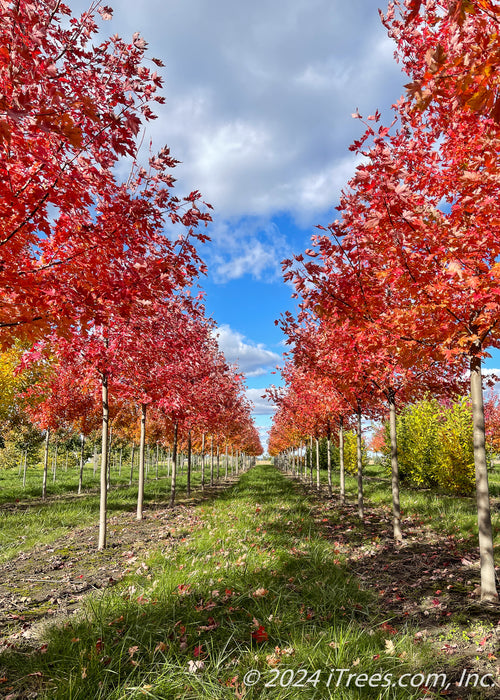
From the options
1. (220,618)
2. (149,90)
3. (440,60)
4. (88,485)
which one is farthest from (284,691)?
(88,485)

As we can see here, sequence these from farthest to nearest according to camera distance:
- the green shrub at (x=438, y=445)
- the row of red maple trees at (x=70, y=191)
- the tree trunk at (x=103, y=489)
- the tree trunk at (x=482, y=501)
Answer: the green shrub at (x=438, y=445) → the tree trunk at (x=103, y=489) → the tree trunk at (x=482, y=501) → the row of red maple trees at (x=70, y=191)

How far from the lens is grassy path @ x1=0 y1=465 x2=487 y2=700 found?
2686mm

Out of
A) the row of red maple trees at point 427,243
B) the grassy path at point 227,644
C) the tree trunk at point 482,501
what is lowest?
the grassy path at point 227,644

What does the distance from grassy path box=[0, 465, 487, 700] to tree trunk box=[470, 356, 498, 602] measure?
1.31 metres

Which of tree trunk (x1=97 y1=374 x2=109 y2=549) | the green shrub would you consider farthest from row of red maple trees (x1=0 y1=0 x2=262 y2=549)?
the green shrub

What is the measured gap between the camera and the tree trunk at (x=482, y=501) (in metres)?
4.27

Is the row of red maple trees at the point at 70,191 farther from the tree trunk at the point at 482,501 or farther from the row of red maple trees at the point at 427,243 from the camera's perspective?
the tree trunk at the point at 482,501

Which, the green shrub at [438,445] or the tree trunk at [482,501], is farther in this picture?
the green shrub at [438,445]

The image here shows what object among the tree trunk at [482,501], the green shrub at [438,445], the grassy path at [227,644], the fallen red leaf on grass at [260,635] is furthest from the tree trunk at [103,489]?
the green shrub at [438,445]

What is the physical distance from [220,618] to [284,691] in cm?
119

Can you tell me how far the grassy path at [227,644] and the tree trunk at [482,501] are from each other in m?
1.31

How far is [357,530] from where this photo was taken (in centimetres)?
823

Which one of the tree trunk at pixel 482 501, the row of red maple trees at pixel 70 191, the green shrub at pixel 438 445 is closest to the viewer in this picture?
the row of red maple trees at pixel 70 191

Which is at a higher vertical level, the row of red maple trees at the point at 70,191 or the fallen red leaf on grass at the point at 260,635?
the row of red maple trees at the point at 70,191
